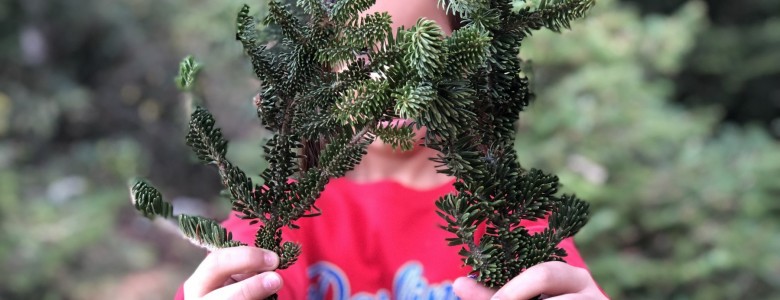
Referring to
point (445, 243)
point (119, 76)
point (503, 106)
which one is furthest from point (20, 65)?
point (503, 106)

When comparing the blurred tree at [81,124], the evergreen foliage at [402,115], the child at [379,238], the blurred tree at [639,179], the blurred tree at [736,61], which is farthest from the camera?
the blurred tree at [736,61]

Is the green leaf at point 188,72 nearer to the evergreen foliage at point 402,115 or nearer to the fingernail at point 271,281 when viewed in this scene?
the evergreen foliage at point 402,115

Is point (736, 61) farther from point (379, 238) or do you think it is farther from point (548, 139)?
point (379, 238)

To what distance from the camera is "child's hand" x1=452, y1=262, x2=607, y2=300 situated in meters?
0.47

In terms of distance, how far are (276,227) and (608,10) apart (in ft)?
4.91

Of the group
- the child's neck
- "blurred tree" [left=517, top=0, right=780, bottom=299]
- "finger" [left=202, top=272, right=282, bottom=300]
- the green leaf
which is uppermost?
"blurred tree" [left=517, top=0, right=780, bottom=299]

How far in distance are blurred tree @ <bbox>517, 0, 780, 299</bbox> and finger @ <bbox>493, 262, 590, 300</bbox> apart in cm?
117

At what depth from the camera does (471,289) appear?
1.56 ft

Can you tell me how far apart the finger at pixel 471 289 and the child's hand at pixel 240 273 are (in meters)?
0.13

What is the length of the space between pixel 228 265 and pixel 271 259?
0.03 metres

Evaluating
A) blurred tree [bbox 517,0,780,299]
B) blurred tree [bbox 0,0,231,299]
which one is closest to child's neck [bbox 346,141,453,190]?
blurred tree [bbox 517,0,780,299]

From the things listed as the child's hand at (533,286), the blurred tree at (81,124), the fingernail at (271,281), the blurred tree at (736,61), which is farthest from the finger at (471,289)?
the blurred tree at (736,61)

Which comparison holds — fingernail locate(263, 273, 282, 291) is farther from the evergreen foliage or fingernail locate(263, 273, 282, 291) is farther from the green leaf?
the green leaf

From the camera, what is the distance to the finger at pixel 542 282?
470 millimetres
